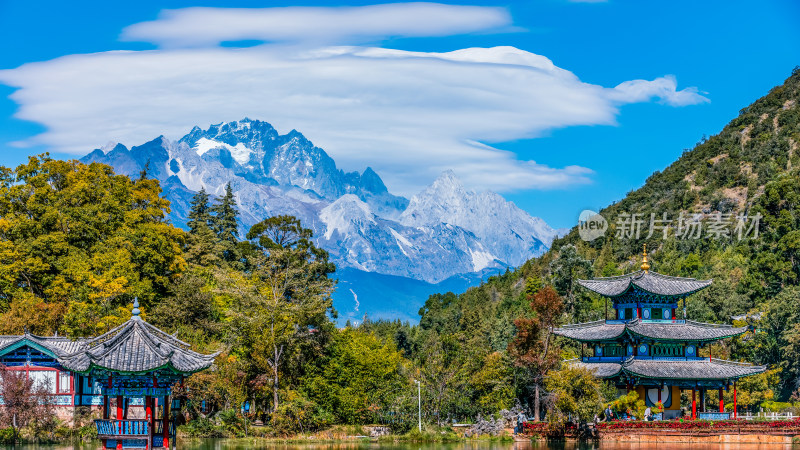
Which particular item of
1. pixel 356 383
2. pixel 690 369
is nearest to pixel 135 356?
pixel 356 383

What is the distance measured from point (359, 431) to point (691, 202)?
67.1 m

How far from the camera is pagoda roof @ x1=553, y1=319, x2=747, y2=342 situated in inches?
2060

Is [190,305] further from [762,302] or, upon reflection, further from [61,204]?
[762,302]

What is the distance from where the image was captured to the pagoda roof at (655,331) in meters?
52.3

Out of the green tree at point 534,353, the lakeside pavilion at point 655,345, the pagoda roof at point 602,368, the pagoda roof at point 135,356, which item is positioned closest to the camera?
the pagoda roof at point 135,356

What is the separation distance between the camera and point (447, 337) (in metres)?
48.9

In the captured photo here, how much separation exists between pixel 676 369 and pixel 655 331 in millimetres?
2554

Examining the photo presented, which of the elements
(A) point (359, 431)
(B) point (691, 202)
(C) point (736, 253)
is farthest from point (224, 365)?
(B) point (691, 202)

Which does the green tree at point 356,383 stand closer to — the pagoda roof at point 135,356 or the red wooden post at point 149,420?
the pagoda roof at point 135,356

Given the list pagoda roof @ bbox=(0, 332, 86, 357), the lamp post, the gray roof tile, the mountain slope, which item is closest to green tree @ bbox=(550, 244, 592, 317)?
the mountain slope

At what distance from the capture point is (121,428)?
3378cm

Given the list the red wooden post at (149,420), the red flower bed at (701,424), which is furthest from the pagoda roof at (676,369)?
the red wooden post at (149,420)

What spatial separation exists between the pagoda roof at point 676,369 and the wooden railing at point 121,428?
23881mm

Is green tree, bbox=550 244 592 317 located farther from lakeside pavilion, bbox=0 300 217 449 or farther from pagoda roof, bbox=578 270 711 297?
lakeside pavilion, bbox=0 300 217 449
